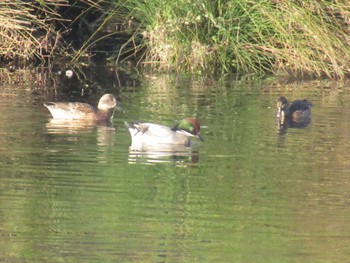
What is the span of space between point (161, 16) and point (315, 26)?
9.27ft

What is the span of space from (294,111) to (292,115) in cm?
16

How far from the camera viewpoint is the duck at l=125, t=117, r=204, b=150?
13141 mm

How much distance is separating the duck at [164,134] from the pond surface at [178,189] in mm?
148

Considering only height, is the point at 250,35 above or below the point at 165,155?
above

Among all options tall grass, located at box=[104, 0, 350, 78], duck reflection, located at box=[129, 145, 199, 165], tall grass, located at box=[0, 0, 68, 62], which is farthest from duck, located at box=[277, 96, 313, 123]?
tall grass, located at box=[0, 0, 68, 62]

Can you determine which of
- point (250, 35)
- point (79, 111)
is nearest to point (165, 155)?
point (79, 111)

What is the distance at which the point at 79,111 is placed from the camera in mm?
15516

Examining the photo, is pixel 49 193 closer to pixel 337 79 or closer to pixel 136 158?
pixel 136 158

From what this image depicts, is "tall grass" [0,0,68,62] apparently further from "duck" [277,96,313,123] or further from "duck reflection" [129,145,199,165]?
"duck reflection" [129,145,199,165]

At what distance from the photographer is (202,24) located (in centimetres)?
2080

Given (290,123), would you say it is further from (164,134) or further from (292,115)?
(164,134)

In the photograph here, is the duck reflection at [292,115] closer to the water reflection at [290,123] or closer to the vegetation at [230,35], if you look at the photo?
the water reflection at [290,123]

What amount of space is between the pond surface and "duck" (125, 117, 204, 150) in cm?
15

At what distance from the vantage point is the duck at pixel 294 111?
15234mm
